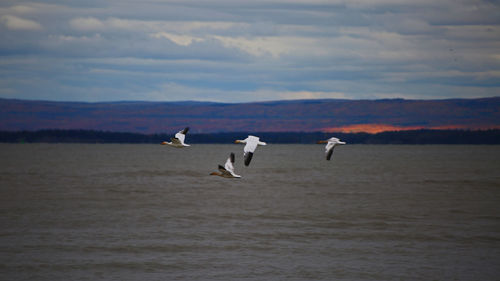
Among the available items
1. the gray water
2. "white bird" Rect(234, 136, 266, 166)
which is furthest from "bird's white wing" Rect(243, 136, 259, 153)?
the gray water

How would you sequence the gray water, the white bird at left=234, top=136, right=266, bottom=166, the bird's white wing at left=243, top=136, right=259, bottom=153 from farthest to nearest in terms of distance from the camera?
the gray water, the bird's white wing at left=243, top=136, right=259, bottom=153, the white bird at left=234, top=136, right=266, bottom=166

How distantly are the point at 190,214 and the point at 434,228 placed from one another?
18083 mm

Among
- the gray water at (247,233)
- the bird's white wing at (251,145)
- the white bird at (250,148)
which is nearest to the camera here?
the white bird at (250,148)

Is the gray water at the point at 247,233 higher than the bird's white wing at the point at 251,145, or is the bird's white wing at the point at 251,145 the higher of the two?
the bird's white wing at the point at 251,145

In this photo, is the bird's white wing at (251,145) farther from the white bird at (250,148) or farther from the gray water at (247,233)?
the gray water at (247,233)

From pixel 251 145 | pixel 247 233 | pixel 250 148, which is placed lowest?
pixel 247 233

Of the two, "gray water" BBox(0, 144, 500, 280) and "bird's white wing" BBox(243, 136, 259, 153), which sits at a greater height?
"bird's white wing" BBox(243, 136, 259, 153)

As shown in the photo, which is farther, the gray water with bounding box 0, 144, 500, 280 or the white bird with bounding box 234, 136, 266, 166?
the gray water with bounding box 0, 144, 500, 280

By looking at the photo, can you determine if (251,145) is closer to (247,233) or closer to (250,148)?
(250,148)

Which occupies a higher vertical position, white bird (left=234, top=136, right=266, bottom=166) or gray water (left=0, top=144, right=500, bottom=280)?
white bird (left=234, top=136, right=266, bottom=166)

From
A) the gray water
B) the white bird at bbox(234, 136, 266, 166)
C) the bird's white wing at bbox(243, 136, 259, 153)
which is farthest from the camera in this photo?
the gray water

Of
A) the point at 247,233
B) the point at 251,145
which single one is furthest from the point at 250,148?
the point at 247,233

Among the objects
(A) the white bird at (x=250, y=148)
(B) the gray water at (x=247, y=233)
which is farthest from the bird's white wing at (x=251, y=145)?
(B) the gray water at (x=247, y=233)

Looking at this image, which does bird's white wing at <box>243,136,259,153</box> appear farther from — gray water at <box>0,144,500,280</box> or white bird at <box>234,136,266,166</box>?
gray water at <box>0,144,500,280</box>
